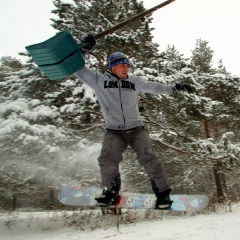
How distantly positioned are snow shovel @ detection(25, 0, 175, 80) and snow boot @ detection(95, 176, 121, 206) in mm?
1667

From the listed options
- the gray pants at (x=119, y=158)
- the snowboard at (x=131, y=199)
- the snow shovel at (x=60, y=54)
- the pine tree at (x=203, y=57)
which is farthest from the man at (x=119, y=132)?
the pine tree at (x=203, y=57)

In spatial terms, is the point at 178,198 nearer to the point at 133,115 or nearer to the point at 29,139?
the point at 133,115

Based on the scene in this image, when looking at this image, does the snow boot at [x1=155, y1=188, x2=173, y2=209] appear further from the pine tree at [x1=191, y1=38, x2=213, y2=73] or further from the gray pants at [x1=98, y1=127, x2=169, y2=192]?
the pine tree at [x1=191, y1=38, x2=213, y2=73]

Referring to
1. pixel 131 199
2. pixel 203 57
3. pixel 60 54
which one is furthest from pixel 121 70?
pixel 203 57

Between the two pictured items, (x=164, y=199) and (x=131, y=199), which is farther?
(x=131, y=199)

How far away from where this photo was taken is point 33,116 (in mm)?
6504

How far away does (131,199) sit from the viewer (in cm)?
483

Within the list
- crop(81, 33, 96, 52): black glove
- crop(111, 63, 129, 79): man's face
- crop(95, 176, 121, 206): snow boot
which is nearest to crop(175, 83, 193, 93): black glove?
crop(111, 63, 129, 79): man's face

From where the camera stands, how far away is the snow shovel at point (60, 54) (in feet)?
11.3

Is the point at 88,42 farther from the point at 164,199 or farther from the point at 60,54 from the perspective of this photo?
the point at 164,199

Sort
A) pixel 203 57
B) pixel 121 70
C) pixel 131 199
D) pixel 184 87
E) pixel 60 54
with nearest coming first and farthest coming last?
pixel 60 54, pixel 184 87, pixel 121 70, pixel 131 199, pixel 203 57

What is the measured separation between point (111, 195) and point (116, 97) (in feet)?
4.54

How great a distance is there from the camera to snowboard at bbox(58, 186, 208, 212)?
448cm

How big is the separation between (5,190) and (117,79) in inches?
155
